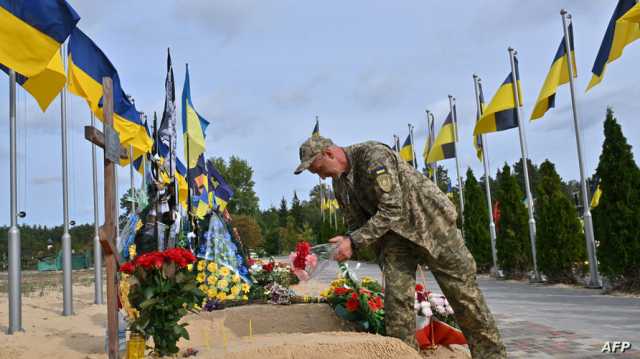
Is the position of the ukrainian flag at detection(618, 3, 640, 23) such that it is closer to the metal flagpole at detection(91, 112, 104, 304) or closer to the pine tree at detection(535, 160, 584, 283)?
the pine tree at detection(535, 160, 584, 283)

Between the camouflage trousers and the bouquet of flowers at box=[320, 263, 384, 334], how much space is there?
2.83 ft

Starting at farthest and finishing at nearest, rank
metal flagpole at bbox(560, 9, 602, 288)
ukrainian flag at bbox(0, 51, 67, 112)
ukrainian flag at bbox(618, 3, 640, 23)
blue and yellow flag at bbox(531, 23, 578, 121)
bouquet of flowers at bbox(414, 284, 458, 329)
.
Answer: blue and yellow flag at bbox(531, 23, 578, 121), metal flagpole at bbox(560, 9, 602, 288), ukrainian flag at bbox(0, 51, 67, 112), ukrainian flag at bbox(618, 3, 640, 23), bouquet of flowers at bbox(414, 284, 458, 329)

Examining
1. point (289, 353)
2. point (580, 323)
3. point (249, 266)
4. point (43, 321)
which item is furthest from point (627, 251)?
point (43, 321)

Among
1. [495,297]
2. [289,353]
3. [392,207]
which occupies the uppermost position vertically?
[392,207]

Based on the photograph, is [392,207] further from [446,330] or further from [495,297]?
[495,297]

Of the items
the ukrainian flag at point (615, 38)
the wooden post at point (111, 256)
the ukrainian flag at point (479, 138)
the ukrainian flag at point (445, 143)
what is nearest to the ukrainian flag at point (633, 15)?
the ukrainian flag at point (615, 38)

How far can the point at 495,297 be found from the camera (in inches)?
401

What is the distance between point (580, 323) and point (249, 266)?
5.81 m

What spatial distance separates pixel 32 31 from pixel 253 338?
177 inches

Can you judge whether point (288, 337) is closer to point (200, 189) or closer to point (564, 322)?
point (564, 322)

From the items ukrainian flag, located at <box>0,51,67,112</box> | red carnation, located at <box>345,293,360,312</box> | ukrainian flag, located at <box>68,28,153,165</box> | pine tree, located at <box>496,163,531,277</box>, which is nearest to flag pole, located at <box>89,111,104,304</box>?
ukrainian flag, located at <box>68,28,153,165</box>

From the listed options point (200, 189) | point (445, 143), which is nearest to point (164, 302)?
point (200, 189)

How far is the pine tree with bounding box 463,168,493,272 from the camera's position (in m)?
17.7

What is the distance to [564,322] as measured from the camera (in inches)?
255
